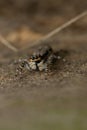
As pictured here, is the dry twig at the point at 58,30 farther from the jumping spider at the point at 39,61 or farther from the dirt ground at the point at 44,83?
the jumping spider at the point at 39,61

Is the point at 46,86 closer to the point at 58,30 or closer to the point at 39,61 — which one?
the point at 39,61

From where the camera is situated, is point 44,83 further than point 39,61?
No

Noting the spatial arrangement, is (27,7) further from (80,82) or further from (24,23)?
(80,82)

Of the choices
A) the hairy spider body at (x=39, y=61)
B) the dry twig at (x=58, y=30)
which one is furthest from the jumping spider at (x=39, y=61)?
the dry twig at (x=58, y=30)

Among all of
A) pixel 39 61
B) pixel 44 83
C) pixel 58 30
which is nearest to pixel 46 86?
pixel 44 83

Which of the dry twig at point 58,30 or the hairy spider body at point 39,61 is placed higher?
the dry twig at point 58,30

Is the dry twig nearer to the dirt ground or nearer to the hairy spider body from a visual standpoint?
the dirt ground

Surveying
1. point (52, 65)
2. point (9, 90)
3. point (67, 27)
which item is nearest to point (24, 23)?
point (67, 27)
